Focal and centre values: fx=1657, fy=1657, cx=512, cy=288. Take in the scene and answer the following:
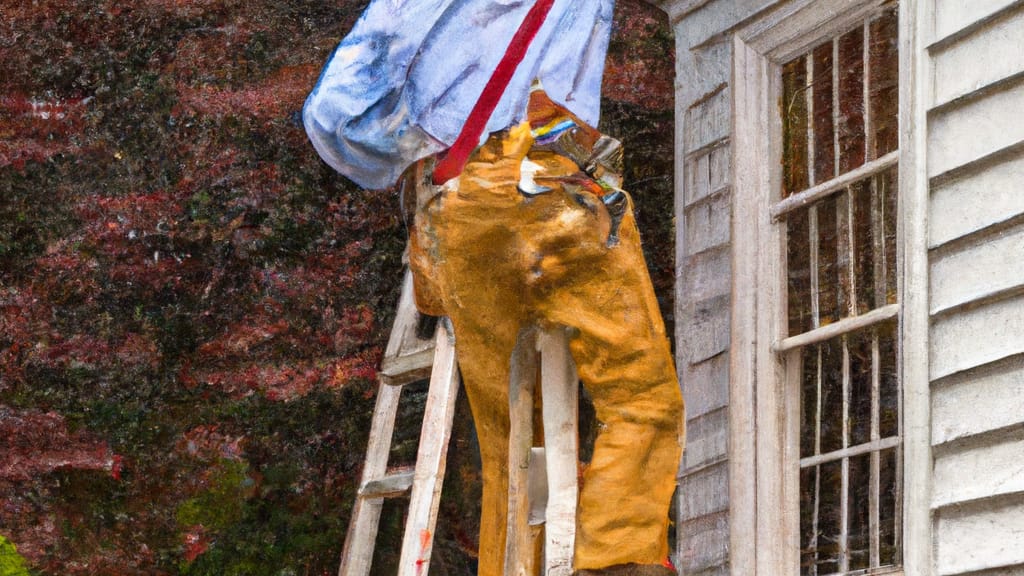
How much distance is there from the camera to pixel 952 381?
13.7 feet

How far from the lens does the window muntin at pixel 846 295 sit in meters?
4.55

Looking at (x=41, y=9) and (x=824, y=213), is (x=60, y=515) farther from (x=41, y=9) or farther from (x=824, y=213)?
(x=824, y=213)

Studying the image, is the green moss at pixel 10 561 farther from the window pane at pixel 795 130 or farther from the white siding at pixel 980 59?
the white siding at pixel 980 59

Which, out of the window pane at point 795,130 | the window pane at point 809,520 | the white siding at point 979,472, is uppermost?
the window pane at point 795,130

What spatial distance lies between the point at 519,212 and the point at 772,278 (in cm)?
111

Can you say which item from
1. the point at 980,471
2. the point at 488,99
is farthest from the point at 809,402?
the point at 488,99

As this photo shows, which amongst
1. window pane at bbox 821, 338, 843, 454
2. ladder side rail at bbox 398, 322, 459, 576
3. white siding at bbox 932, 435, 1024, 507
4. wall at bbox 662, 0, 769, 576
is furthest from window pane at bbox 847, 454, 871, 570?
ladder side rail at bbox 398, 322, 459, 576

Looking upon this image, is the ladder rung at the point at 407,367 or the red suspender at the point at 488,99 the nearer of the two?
the red suspender at the point at 488,99

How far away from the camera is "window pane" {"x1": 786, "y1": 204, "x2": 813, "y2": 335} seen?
491 cm

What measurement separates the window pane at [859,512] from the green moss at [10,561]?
2.85 m

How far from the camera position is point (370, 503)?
5.19 meters

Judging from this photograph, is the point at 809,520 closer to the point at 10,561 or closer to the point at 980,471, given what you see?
the point at 980,471

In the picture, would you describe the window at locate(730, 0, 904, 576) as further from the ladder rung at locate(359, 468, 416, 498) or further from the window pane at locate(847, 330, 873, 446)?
the ladder rung at locate(359, 468, 416, 498)

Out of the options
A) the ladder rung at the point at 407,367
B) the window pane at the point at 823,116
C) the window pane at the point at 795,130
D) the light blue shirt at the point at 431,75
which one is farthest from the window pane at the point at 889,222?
the ladder rung at the point at 407,367
